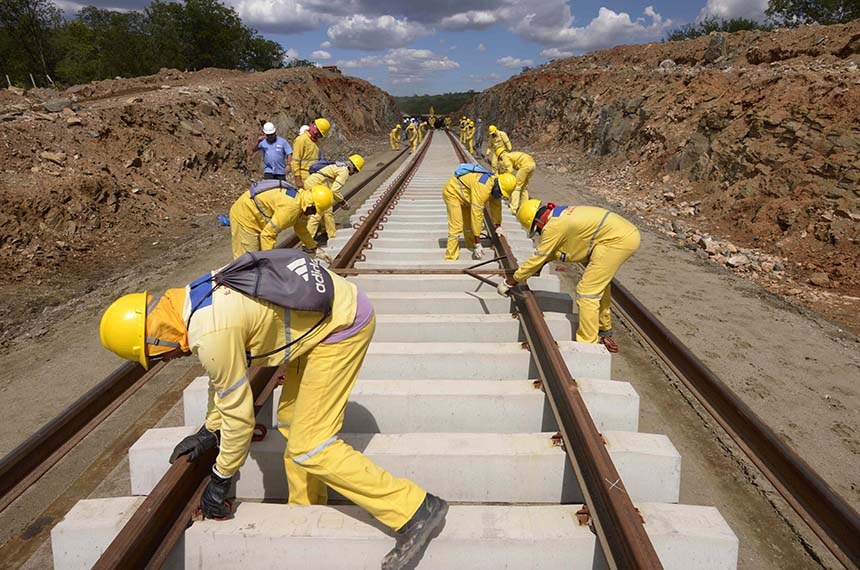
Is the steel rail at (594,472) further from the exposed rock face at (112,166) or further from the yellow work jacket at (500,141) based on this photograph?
the yellow work jacket at (500,141)

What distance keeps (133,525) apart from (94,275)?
6.75 m

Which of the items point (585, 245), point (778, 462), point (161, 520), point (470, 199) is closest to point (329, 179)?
point (470, 199)

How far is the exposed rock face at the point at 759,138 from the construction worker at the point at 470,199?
5.02m

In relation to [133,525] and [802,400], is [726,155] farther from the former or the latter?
[133,525]

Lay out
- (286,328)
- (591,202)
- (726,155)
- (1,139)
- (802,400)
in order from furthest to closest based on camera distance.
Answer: (591,202) < (726,155) < (1,139) < (802,400) < (286,328)

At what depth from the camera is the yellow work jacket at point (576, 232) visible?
4.38 metres

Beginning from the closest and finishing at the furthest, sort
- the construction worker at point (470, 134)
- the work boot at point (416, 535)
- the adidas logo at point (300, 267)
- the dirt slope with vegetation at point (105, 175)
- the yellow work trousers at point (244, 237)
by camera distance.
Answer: the work boot at point (416, 535), the adidas logo at point (300, 267), the yellow work trousers at point (244, 237), the dirt slope with vegetation at point (105, 175), the construction worker at point (470, 134)

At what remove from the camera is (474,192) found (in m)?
6.07

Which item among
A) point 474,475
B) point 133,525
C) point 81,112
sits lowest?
point 474,475

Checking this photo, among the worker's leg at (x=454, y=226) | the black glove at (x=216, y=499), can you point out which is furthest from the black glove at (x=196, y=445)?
the worker's leg at (x=454, y=226)

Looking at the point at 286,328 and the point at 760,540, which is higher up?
the point at 286,328

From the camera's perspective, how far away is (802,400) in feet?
13.2

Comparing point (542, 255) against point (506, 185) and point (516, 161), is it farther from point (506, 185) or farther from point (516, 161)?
point (516, 161)

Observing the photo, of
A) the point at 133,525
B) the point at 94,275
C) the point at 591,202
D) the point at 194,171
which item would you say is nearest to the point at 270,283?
the point at 133,525
